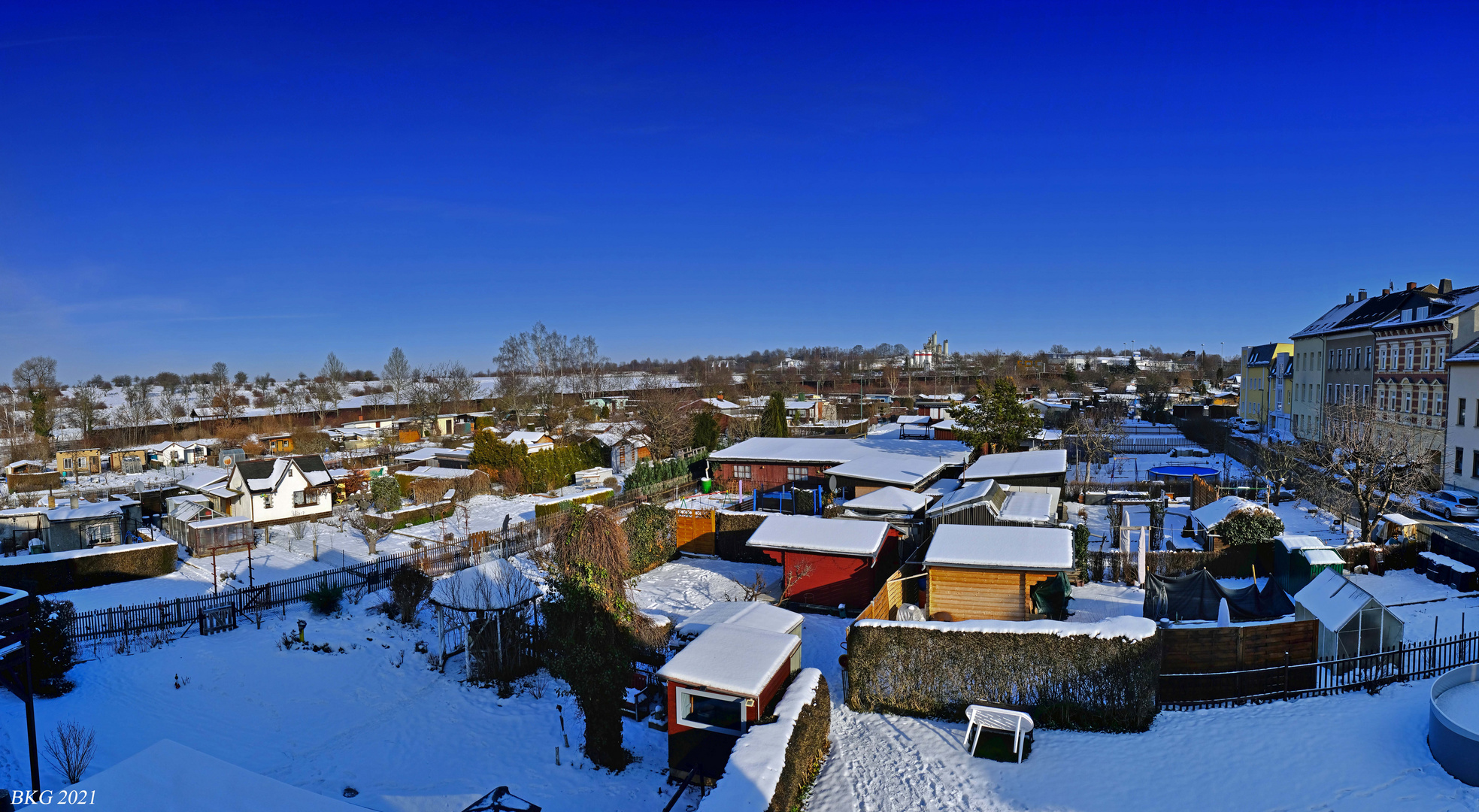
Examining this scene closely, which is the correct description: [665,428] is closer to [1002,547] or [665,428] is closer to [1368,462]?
[1002,547]

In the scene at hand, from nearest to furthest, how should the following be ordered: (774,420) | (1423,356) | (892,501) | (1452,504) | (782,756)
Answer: (782,756) < (892,501) < (1452,504) < (1423,356) < (774,420)

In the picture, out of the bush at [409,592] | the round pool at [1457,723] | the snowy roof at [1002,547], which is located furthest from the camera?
the bush at [409,592]

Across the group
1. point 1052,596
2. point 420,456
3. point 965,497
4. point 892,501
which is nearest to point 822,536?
point 892,501

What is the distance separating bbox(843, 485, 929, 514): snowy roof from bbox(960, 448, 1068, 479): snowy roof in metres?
3.12

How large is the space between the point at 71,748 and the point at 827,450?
24.6 m

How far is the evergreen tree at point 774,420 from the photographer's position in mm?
43031

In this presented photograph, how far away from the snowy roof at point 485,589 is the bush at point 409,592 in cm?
268

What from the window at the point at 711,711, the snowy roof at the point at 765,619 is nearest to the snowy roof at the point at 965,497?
the snowy roof at the point at 765,619

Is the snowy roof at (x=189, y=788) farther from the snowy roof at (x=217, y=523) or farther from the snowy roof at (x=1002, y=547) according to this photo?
the snowy roof at (x=217, y=523)

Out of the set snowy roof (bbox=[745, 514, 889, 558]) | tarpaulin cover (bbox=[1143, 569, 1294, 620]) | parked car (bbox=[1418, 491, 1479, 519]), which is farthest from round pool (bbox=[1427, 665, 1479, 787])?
parked car (bbox=[1418, 491, 1479, 519])

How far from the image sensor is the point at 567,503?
1008 inches

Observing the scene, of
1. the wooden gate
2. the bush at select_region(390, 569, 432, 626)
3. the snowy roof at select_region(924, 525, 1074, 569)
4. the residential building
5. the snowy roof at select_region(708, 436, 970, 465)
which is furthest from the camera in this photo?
the snowy roof at select_region(708, 436, 970, 465)

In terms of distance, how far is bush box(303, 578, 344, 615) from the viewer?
16.5 meters

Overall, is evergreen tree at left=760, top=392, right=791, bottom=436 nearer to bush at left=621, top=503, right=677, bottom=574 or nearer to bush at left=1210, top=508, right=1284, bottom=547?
bush at left=621, top=503, right=677, bottom=574
